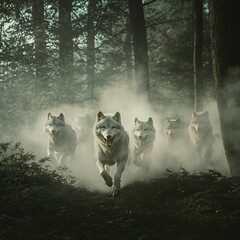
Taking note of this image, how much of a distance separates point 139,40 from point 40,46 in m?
10.2

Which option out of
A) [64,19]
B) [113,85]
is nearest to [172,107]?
[113,85]

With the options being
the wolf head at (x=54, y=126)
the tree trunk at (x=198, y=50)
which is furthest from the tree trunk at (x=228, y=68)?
the tree trunk at (x=198, y=50)

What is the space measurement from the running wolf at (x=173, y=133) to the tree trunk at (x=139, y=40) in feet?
7.42

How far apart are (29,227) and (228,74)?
205 inches

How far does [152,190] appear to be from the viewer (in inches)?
327

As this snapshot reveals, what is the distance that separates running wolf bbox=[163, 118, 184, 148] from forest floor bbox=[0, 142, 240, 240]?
790 cm

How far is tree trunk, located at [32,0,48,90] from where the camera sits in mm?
24531

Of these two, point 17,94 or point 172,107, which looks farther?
point 172,107


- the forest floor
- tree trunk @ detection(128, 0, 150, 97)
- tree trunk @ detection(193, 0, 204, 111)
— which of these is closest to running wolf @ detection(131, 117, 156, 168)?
tree trunk @ detection(128, 0, 150, 97)

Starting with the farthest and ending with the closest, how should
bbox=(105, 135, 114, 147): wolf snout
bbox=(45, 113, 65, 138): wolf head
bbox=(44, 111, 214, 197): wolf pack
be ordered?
bbox=(45, 113, 65, 138): wolf head < bbox=(44, 111, 214, 197): wolf pack < bbox=(105, 135, 114, 147): wolf snout

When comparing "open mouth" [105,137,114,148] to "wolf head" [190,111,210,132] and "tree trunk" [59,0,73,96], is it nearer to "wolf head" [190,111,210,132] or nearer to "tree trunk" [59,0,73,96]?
"wolf head" [190,111,210,132]

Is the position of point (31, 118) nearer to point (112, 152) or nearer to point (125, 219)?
point (112, 152)

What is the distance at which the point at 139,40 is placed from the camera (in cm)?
1759

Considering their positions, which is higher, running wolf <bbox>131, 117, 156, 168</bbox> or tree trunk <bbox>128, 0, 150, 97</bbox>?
tree trunk <bbox>128, 0, 150, 97</bbox>
